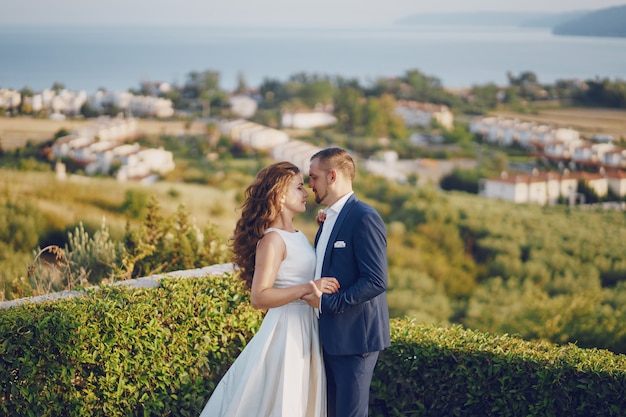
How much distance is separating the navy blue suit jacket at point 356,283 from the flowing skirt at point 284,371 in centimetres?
12

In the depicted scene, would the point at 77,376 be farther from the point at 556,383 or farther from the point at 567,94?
the point at 567,94

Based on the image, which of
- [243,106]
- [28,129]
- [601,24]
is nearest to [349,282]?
[28,129]

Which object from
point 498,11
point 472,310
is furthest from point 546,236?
point 498,11

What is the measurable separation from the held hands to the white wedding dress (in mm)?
176

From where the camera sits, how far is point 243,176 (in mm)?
19531

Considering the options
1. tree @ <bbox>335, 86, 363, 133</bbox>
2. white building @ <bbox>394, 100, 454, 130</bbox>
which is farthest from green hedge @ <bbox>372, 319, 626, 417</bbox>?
tree @ <bbox>335, 86, 363, 133</bbox>

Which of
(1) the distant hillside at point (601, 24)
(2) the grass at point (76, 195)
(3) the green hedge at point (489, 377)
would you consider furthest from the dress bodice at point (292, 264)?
(1) the distant hillside at point (601, 24)

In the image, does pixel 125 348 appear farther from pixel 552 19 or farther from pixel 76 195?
pixel 552 19

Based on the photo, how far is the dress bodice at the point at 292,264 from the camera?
314 centimetres

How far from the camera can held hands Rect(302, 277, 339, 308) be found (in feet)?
9.74

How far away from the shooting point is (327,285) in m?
2.98

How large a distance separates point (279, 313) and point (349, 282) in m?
0.39

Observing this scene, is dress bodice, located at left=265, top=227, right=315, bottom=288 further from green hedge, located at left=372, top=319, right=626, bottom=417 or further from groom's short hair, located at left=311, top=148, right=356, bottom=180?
green hedge, located at left=372, top=319, right=626, bottom=417

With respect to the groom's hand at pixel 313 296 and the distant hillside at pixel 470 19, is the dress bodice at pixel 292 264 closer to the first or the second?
the groom's hand at pixel 313 296
